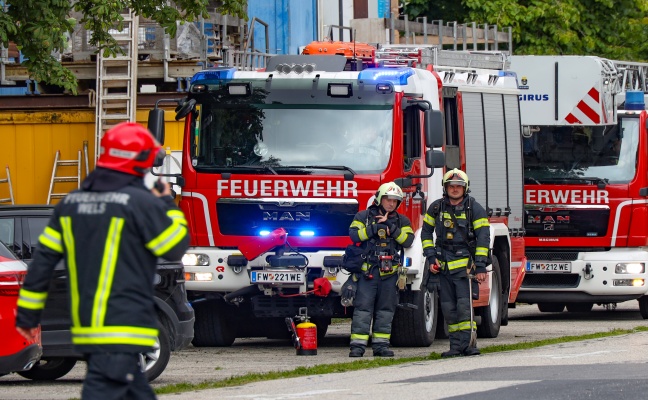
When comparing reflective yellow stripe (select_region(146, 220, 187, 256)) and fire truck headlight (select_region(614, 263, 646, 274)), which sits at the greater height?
reflective yellow stripe (select_region(146, 220, 187, 256))

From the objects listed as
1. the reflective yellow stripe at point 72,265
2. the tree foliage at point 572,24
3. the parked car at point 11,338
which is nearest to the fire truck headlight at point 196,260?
the parked car at point 11,338

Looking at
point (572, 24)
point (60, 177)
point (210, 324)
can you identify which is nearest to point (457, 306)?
point (210, 324)

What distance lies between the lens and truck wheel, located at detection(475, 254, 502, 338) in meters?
17.6

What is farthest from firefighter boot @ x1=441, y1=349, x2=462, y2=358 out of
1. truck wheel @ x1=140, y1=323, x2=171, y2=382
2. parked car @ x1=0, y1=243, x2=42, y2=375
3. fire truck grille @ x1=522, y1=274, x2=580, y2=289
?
fire truck grille @ x1=522, y1=274, x2=580, y2=289

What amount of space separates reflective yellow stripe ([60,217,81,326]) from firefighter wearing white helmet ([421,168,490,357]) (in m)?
7.57

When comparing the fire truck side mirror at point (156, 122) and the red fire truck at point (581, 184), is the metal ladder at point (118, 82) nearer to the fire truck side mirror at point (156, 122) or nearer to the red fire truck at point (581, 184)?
the red fire truck at point (581, 184)

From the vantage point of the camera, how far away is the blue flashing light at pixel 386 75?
15438mm

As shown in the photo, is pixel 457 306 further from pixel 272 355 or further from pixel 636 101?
pixel 636 101

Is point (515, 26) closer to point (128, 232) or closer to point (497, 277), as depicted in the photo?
point (497, 277)

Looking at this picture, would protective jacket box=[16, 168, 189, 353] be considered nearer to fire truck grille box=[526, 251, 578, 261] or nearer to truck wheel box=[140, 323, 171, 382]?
truck wheel box=[140, 323, 171, 382]

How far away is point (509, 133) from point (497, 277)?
180cm

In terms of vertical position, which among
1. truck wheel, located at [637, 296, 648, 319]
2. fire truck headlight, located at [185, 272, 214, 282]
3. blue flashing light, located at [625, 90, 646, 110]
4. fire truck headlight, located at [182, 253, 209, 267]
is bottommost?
truck wheel, located at [637, 296, 648, 319]

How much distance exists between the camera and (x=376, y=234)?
1452 cm

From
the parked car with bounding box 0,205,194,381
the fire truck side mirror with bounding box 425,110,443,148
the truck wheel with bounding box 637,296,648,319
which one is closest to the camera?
the parked car with bounding box 0,205,194,381
